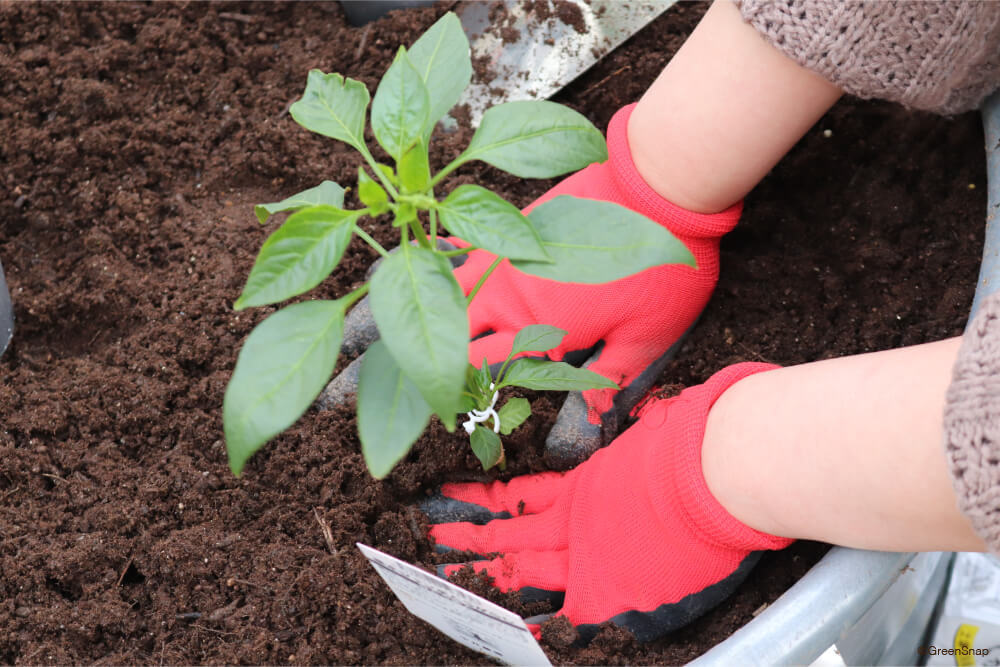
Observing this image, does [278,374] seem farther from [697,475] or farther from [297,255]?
[697,475]

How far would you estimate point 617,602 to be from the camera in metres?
1.10

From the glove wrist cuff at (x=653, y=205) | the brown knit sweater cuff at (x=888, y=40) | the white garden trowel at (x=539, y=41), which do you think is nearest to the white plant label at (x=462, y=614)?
the glove wrist cuff at (x=653, y=205)

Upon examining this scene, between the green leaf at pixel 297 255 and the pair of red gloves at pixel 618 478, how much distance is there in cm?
55

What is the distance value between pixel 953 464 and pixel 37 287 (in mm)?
1492

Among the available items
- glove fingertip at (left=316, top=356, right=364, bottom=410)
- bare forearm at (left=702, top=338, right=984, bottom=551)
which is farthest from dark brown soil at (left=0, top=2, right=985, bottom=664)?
bare forearm at (left=702, top=338, right=984, bottom=551)

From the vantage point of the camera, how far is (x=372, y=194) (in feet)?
2.55

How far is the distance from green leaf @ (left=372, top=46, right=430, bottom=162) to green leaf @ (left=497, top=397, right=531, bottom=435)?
432mm

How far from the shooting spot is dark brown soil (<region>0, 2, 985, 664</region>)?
1.13m

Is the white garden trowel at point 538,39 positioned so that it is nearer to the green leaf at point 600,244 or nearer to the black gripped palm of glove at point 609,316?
the black gripped palm of glove at point 609,316

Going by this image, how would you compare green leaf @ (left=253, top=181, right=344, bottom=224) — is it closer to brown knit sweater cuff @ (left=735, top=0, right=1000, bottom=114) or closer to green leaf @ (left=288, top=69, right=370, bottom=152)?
green leaf @ (left=288, top=69, right=370, bottom=152)

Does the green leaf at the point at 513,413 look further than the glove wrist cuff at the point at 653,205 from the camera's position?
No

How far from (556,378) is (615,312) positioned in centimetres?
31

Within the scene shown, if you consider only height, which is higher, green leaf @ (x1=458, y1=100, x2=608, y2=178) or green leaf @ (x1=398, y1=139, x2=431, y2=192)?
green leaf @ (x1=458, y1=100, x2=608, y2=178)

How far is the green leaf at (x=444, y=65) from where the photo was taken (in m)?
0.87
